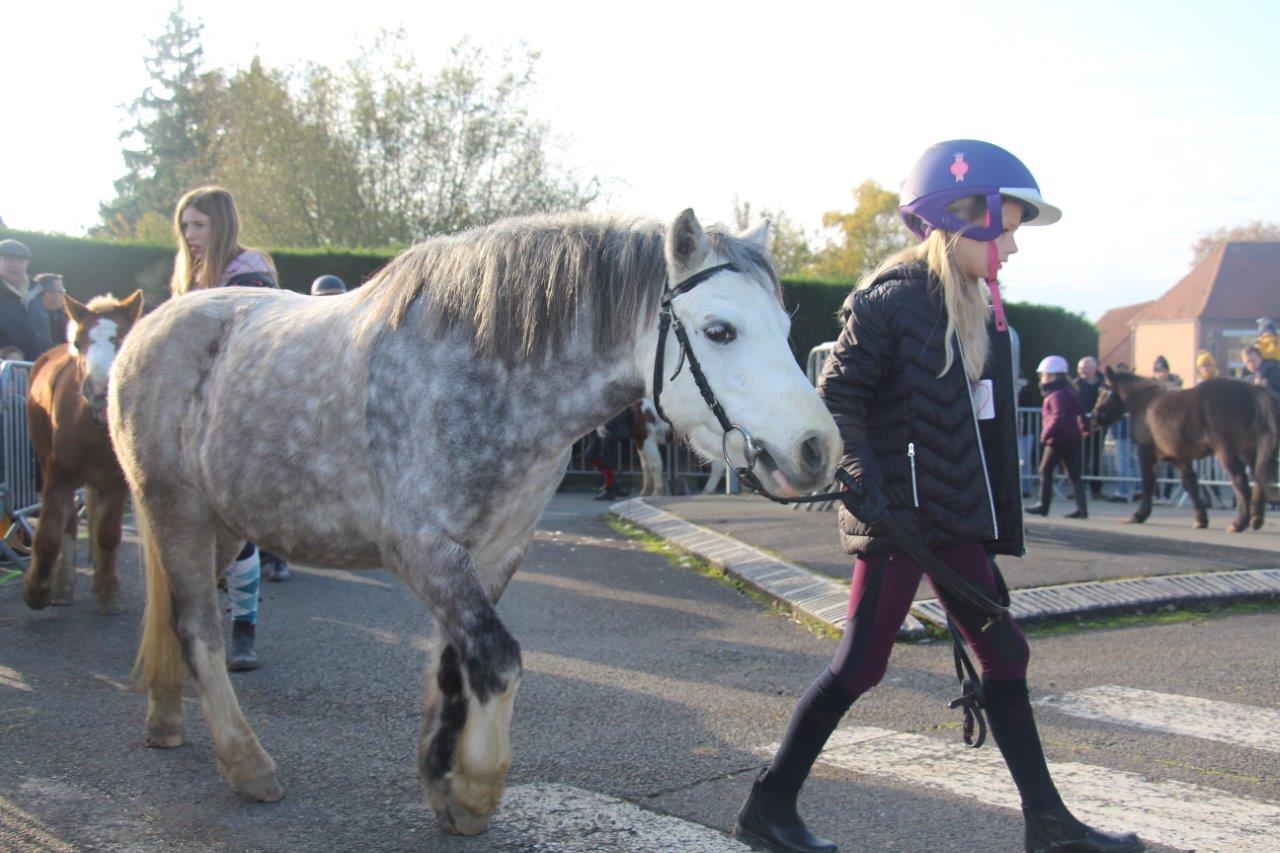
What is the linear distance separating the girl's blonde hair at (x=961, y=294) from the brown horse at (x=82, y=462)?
5065 mm

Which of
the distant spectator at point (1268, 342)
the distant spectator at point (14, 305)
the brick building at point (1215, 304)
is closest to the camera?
the distant spectator at point (14, 305)

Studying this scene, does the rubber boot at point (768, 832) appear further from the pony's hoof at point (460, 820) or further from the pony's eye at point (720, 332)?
the pony's eye at point (720, 332)

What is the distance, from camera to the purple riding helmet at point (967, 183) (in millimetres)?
3469

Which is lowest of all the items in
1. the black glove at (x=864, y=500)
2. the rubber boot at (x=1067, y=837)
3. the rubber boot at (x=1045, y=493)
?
the rubber boot at (x=1067, y=837)

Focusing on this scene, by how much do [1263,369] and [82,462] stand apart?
1422cm

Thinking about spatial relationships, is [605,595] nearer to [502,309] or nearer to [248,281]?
[248,281]

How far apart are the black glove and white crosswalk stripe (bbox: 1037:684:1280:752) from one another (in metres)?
2.37

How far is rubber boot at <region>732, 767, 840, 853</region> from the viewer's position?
3318 mm

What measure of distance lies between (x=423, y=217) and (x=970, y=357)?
29464 mm

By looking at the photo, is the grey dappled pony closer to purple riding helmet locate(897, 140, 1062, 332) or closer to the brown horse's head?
purple riding helmet locate(897, 140, 1062, 332)

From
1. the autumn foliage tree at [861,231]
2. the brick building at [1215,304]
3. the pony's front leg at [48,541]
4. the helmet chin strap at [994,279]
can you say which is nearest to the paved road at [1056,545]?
the helmet chin strap at [994,279]

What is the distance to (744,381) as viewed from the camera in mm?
3199

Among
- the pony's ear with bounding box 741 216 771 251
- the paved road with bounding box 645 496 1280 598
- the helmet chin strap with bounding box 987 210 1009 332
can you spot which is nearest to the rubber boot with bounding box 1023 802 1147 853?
the helmet chin strap with bounding box 987 210 1009 332

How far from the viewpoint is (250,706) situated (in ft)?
16.7
